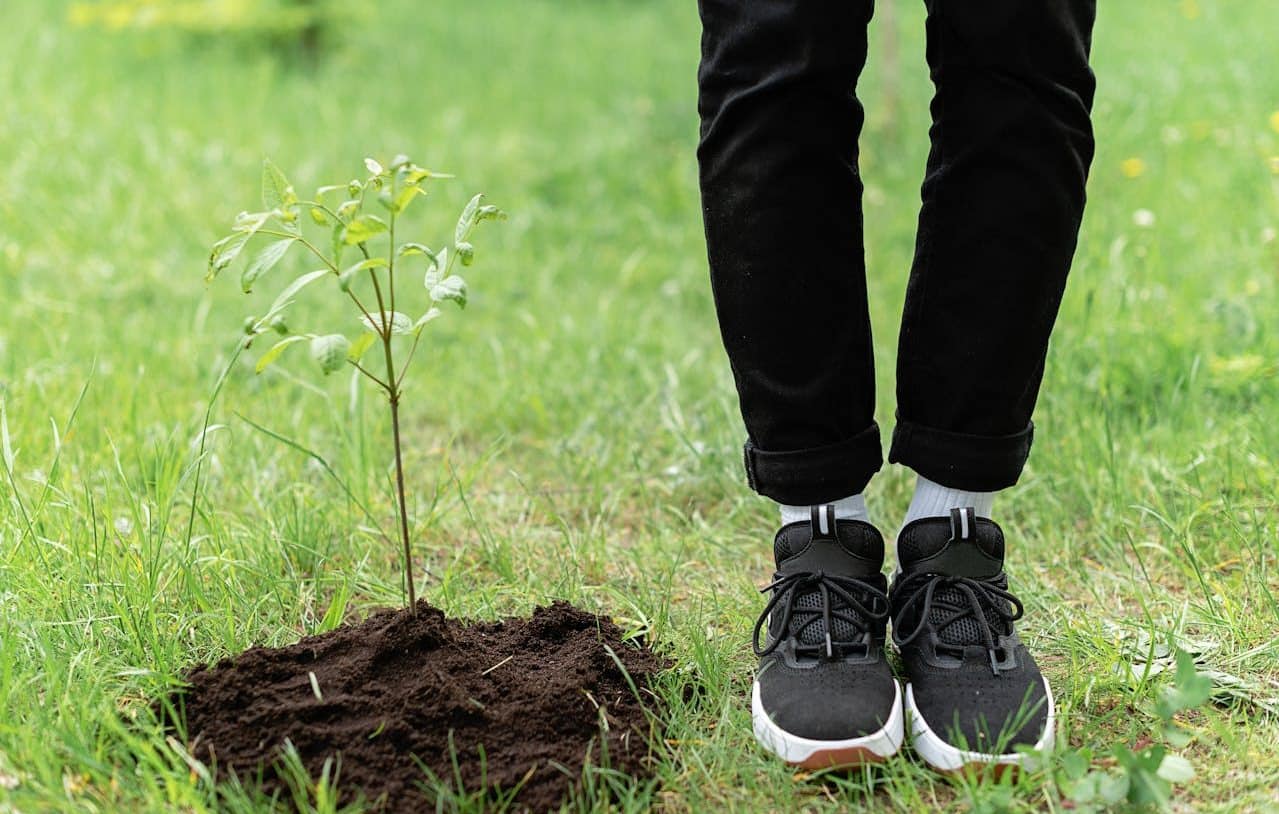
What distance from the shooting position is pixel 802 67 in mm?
1434

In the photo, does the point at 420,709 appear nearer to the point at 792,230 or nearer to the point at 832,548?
the point at 832,548

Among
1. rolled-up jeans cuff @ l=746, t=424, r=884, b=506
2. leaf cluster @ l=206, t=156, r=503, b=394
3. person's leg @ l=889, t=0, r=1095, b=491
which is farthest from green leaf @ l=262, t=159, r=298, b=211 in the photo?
person's leg @ l=889, t=0, r=1095, b=491

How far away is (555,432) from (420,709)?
3.80 ft

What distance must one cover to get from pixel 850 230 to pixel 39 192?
9.79ft

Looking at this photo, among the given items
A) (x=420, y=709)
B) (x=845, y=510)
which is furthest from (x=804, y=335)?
(x=420, y=709)

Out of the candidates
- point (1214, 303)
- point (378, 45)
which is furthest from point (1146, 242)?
point (378, 45)

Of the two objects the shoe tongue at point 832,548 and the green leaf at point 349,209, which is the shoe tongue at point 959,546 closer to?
the shoe tongue at point 832,548

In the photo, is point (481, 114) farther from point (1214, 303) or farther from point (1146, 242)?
point (1214, 303)

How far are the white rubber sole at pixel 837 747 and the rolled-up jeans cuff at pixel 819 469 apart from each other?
0.28 meters

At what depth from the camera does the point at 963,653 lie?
151 centimetres

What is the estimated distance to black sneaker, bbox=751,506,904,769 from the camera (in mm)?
1406

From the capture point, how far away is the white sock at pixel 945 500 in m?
1.60

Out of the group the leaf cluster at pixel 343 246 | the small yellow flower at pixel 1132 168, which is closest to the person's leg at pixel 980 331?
the leaf cluster at pixel 343 246

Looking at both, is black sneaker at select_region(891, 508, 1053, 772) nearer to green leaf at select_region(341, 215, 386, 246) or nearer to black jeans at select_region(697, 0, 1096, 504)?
black jeans at select_region(697, 0, 1096, 504)
